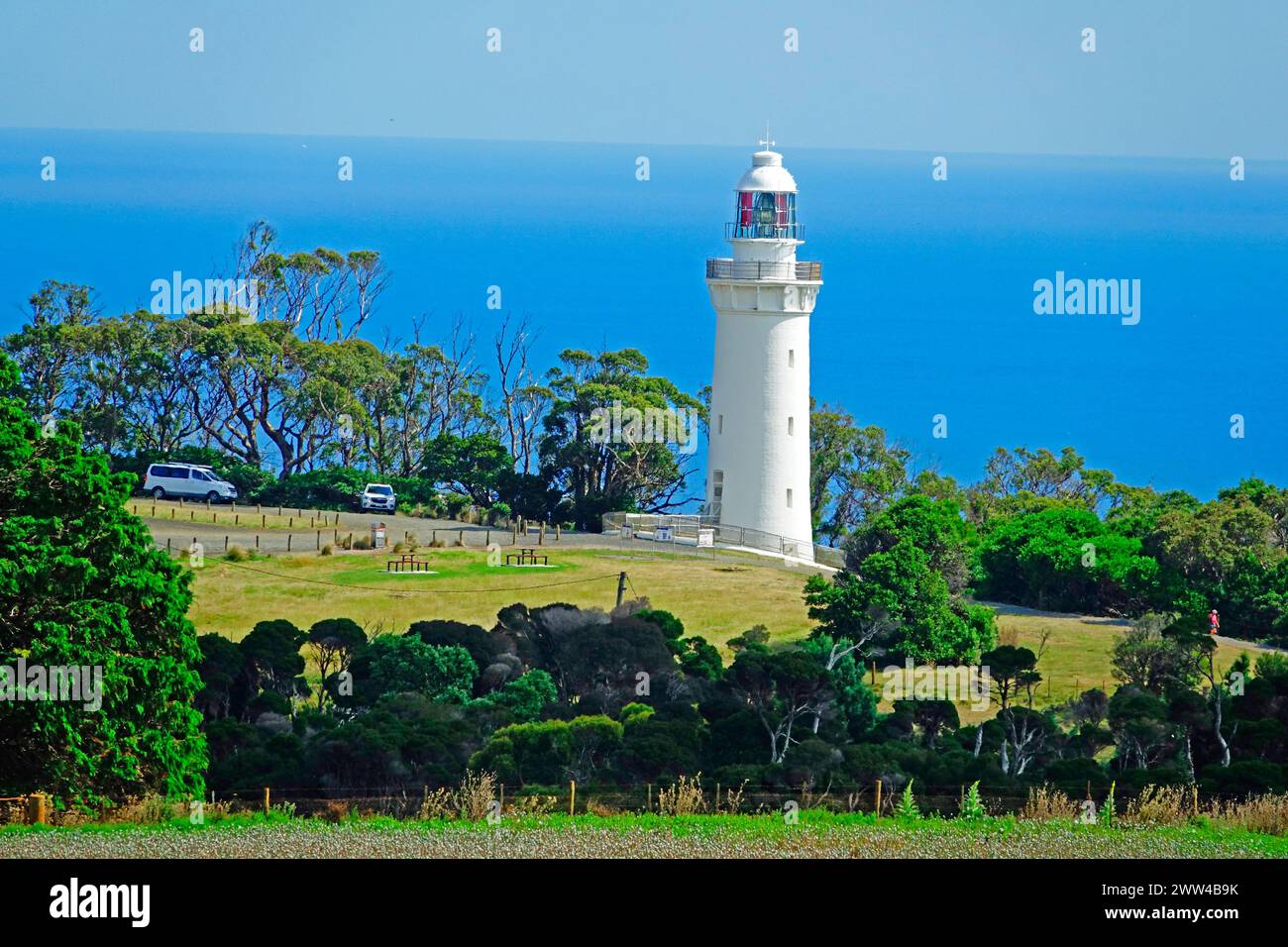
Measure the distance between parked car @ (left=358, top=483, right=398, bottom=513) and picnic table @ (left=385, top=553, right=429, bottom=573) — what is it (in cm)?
741

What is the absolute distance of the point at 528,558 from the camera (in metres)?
46.0

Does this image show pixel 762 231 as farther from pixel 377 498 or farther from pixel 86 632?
pixel 86 632

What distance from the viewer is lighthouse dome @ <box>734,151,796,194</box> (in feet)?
160

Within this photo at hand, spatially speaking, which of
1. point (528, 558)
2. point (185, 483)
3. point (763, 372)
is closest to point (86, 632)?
point (528, 558)

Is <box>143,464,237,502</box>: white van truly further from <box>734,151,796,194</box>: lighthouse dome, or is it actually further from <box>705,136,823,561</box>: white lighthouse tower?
<box>734,151,796,194</box>: lighthouse dome

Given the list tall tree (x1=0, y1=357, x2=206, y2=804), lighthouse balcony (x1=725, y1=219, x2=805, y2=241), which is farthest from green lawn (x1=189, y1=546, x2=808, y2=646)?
tall tree (x1=0, y1=357, x2=206, y2=804)

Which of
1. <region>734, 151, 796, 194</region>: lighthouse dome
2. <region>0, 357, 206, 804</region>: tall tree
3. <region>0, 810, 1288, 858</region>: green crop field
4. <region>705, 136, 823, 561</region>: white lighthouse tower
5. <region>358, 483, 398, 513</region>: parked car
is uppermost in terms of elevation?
<region>734, 151, 796, 194</region>: lighthouse dome

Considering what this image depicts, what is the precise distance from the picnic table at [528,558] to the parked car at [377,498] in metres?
7.10

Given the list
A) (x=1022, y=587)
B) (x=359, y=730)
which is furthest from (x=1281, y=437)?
(x=359, y=730)

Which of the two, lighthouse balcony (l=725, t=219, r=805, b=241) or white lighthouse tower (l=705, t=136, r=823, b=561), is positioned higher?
lighthouse balcony (l=725, t=219, r=805, b=241)

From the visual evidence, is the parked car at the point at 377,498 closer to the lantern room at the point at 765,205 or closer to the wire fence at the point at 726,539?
the wire fence at the point at 726,539

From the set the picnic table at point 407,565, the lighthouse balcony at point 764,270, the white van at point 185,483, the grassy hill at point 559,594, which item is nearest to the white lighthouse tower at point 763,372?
the lighthouse balcony at point 764,270

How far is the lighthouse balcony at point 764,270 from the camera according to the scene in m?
47.8

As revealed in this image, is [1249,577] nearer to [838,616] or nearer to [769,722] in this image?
[838,616]
